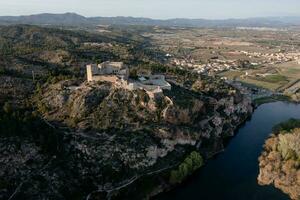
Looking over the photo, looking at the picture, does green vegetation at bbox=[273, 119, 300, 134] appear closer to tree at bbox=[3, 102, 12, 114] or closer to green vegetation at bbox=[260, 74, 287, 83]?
tree at bbox=[3, 102, 12, 114]

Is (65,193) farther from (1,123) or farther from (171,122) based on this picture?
(171,122)

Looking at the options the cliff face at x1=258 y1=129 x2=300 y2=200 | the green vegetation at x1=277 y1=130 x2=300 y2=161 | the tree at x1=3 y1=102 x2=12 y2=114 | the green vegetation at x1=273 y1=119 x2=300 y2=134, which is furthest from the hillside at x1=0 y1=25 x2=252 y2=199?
the green vegetation at x1=277 y1=130 x2=300 y2=161

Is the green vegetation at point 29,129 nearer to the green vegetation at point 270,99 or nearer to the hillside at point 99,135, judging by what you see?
the hillside at point 99,135

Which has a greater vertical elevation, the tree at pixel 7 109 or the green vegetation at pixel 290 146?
the tree at pixel 7 109

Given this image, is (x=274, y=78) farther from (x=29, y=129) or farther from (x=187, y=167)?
(x=29, y=129)


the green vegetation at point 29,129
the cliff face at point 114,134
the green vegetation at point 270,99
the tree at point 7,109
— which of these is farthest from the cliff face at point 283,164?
the tree at point 7,109

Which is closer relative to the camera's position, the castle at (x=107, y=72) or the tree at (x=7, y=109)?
the tree at (x=7, y=109)

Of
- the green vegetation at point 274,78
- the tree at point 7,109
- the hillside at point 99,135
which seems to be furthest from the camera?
the green vegetation at point 274,78

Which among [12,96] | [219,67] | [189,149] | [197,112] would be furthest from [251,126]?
[219,67]
